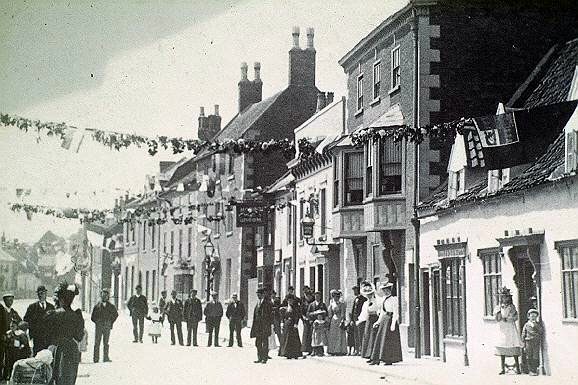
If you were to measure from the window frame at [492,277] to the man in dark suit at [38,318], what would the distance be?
5.08 metres

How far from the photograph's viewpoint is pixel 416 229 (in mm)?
12969

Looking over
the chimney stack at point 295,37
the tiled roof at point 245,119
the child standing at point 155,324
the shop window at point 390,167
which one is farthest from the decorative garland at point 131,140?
the child standing at point 155,324

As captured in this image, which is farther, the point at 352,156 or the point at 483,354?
the point at 352,156

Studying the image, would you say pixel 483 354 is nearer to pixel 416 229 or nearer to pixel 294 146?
pixel 416 229

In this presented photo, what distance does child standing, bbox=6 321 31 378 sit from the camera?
34.7 ft

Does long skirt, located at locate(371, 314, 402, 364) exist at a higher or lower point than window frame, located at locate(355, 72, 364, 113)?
lower

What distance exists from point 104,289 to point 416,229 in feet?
13.8

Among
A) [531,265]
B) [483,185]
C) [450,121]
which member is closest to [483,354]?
[531,265]

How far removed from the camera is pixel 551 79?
12.0m

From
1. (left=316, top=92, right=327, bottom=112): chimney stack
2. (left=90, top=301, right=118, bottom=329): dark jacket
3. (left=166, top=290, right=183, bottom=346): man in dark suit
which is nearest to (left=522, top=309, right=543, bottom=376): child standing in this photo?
(left=316, top=92, right=327, bottom=112): chimney stack

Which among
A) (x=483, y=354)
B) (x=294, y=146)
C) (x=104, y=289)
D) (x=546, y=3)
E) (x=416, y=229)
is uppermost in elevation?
(x=546, y=3)

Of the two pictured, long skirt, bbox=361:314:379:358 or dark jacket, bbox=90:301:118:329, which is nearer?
dark jacket, bbox=90:301:118:329

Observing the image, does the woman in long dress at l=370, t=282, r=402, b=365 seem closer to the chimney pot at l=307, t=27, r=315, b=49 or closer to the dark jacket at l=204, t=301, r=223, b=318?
the dark jacket at l=204, t=301, r=223, b=318

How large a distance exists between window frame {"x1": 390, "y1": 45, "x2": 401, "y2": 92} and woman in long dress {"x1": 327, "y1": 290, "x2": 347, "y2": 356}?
9.87 ft
